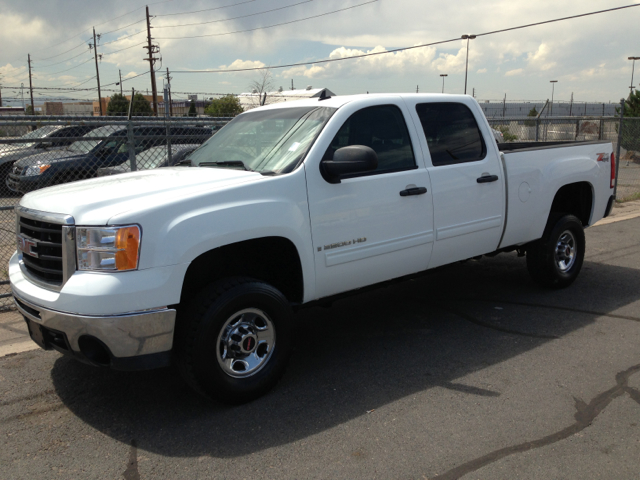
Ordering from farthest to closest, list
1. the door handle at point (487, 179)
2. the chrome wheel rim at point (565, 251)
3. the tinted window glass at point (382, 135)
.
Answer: the chrome wheel rim at point (565, 251)
the door handle at point (487, 179)
the tinted window glass at point (382, 135)

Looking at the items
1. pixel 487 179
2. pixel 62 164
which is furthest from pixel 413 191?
pixel 62 164

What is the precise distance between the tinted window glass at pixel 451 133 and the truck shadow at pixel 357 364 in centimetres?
154

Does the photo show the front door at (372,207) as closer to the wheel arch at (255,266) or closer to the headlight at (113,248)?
the wheel arch at (255,266)

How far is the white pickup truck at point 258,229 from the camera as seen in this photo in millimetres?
3324

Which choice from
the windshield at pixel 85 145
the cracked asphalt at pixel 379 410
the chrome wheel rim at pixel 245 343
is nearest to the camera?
the cracked asphalt at pixel 379 410

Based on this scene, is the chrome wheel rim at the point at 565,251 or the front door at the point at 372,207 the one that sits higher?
the front door at the point at 372,207

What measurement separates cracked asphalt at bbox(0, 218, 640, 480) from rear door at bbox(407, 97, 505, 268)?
0.80 m

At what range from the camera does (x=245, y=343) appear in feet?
12.5

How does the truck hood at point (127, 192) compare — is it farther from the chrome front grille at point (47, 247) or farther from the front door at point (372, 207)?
the front door at point (372, 207)

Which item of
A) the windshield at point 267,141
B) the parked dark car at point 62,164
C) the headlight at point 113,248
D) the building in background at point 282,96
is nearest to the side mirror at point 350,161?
the windshield at point 267,141

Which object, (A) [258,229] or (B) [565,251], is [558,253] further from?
(A) [258,229]

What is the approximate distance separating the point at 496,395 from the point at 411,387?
57 cm

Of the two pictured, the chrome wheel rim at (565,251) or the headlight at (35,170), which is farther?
the headlight at (35,170)

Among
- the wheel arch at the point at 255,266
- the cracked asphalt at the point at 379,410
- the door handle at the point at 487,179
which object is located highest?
the door handle at the point at 487,179
